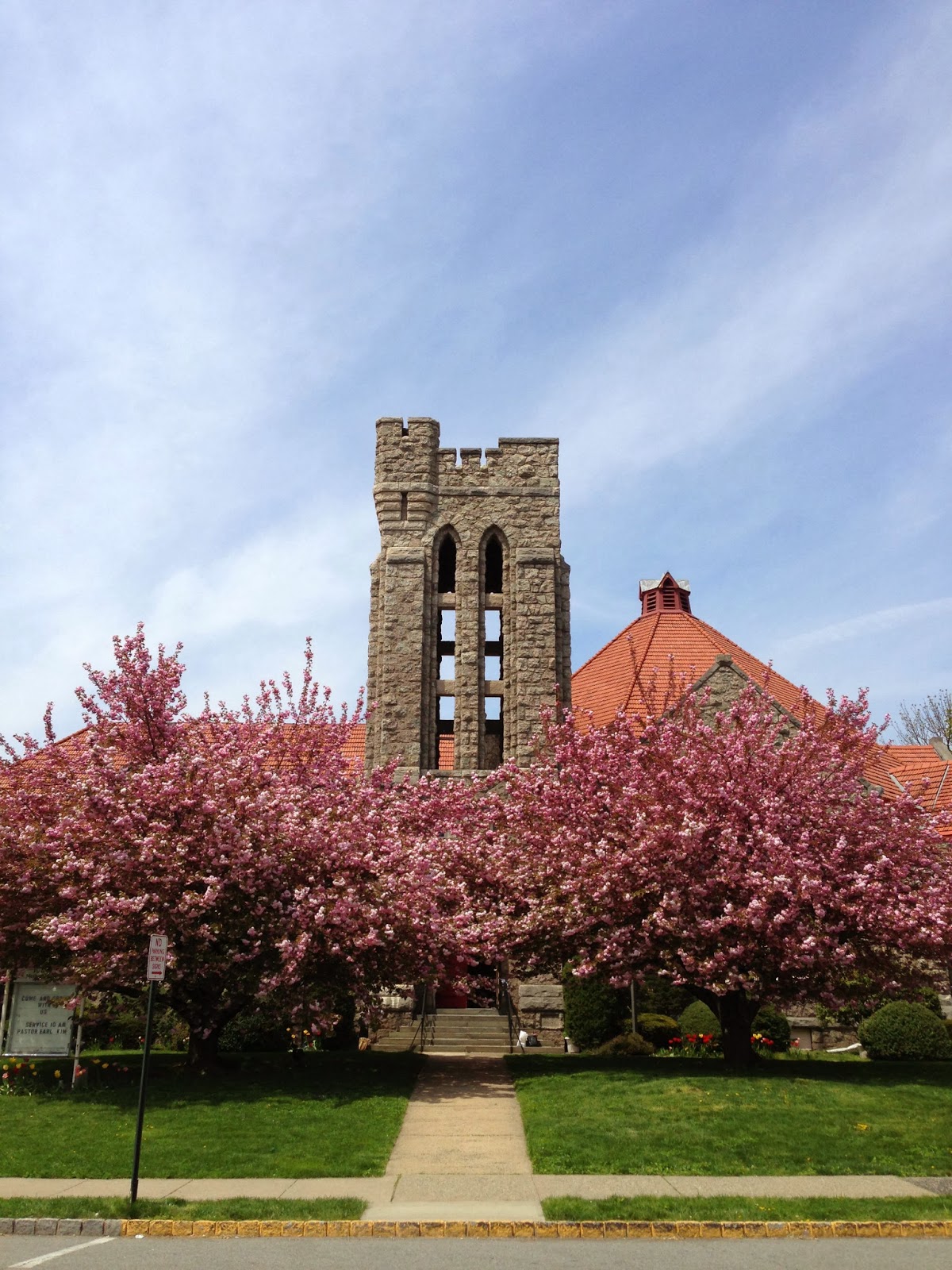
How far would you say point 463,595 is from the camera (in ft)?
100

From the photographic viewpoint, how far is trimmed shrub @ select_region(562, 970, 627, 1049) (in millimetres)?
23688

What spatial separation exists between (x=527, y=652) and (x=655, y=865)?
12216 mm

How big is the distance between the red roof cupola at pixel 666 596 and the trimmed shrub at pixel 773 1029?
1951 cm

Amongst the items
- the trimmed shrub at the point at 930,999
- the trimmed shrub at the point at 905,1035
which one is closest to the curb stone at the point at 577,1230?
the trimmed shrub at the point at 905,1035

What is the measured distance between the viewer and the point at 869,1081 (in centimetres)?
1630

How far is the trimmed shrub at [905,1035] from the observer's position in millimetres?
21703

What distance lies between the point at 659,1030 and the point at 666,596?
20.8m

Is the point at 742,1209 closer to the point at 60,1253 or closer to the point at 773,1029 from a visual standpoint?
the point at 60,1253

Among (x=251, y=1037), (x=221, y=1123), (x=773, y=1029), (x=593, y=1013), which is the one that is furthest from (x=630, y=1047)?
(x=221, y=1123)

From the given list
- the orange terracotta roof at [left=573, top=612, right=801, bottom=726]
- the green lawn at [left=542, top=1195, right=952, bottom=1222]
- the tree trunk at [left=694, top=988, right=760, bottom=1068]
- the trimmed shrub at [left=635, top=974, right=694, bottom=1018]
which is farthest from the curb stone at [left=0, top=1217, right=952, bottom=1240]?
the orange terracotta roof at [left=573, top=612, right=801, bottom=726]

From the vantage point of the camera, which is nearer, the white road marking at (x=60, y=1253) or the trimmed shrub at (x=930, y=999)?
Result: the white road marking at (x=60, y=1253)

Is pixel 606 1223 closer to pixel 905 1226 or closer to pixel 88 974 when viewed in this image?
pixel 905 1226

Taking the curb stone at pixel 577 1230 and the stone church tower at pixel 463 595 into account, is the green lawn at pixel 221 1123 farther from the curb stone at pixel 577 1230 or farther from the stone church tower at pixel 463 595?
the stone church tower at pixel 463 595

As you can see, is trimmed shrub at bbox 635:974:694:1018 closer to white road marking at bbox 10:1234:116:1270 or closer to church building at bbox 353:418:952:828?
church building at bbox 353:418:952:828
